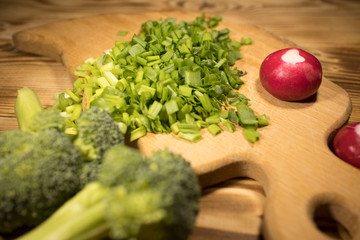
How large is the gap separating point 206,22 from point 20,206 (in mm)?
1927

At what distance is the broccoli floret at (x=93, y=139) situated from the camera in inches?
52.6

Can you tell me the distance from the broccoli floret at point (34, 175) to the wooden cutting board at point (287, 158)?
1.51 feet

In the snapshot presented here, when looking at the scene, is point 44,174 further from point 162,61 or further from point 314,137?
point 314,137

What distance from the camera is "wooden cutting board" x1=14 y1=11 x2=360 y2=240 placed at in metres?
1.36

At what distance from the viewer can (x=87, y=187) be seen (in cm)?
116

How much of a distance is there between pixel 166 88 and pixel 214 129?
0.33m

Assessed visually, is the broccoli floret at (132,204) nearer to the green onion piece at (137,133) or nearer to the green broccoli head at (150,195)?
the green broccoli head at (150,195)

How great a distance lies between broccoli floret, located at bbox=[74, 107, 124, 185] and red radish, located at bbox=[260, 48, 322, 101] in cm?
96

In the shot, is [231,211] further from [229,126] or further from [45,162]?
[45,162]

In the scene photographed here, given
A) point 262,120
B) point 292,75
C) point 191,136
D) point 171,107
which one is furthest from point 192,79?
point 292,75

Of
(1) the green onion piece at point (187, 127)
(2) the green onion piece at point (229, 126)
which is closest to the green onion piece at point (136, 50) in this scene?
(1) the green onion piece at point (187, 127)

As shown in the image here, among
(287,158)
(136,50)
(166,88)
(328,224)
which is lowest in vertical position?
(328,224)

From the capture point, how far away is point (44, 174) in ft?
3.84

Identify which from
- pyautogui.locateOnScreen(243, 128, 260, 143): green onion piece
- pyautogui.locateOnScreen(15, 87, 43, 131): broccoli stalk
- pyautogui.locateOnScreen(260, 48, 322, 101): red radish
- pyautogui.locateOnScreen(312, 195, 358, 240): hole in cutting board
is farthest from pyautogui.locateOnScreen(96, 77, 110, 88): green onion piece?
pyautogui.locateOnScreen(312, 195, 358, 240): hole in cutting board
